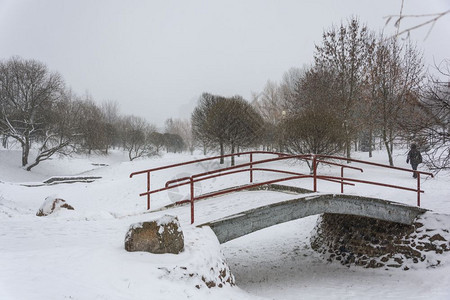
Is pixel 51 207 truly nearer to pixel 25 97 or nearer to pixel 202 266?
pixel 202 266

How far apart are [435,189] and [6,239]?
13.8 metres

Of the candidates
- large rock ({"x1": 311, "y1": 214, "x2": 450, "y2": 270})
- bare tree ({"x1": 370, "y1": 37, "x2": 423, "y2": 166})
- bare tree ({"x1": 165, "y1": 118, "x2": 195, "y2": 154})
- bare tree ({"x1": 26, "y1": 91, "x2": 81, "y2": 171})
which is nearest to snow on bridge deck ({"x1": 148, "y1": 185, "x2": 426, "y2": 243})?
large rock ({"x1": 311, "y1": 214, "x2": 450, "y2": 270})

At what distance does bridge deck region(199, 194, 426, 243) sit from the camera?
6.26m

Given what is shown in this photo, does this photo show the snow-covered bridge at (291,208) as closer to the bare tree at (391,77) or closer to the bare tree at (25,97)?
the bare tree at (391,77)

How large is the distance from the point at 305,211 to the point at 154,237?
386 centimetres

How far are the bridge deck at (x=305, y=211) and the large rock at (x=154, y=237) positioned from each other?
129cm

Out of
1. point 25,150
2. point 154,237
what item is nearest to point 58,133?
point 25,150

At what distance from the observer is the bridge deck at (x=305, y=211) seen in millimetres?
6262

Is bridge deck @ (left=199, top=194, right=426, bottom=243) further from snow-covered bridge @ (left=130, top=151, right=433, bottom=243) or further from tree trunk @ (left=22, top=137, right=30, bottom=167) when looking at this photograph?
tree trunk @ (left=22, top=137, right=30, bottom=167)

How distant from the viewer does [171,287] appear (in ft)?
13.6

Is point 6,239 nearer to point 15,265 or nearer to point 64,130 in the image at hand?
point 15,265

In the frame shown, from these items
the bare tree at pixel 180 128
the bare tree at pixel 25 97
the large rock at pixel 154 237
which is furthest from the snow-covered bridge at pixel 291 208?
the bare tree at pixel 180 128

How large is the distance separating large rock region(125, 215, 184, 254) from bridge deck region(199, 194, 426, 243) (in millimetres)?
1290

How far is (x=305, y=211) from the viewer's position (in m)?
7.20
